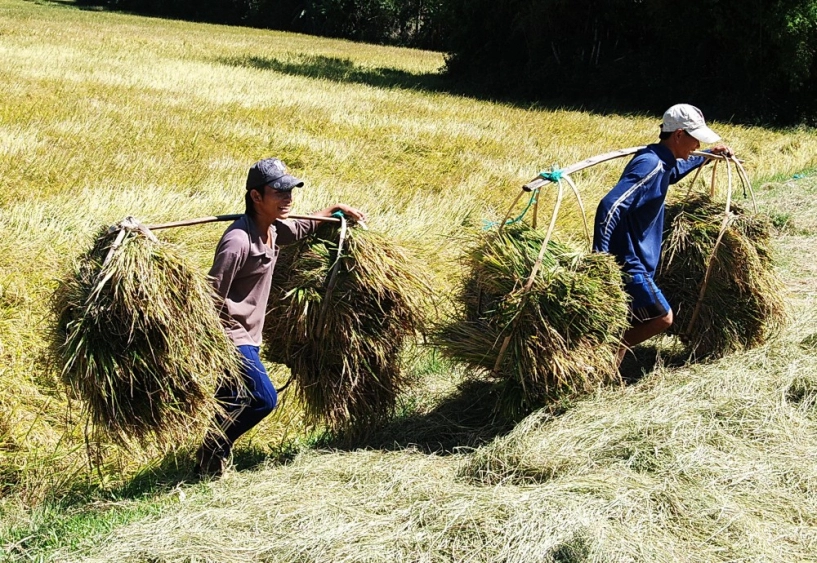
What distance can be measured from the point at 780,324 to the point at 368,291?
8.54 feet

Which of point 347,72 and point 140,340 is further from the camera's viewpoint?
point 347,72

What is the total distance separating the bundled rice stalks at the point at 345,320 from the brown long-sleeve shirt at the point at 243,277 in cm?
26

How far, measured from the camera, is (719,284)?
195 inches

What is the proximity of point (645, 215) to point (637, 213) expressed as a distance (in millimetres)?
53

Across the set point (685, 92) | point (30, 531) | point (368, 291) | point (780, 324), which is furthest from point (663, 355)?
point (685, 92)

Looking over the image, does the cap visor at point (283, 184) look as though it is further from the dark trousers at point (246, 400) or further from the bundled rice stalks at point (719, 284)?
the bundled rice stalks at point (719, 284)

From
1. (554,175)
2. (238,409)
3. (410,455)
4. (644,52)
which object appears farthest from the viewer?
(644,52)

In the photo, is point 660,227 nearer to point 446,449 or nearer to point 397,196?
point 446,449

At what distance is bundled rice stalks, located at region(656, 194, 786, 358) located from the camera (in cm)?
491

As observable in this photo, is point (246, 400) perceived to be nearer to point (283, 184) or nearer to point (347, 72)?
point (283, 184)

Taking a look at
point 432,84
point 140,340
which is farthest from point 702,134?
point 432,84

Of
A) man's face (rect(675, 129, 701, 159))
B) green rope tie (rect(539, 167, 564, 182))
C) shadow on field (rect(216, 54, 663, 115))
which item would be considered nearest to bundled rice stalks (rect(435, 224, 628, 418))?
green rope tie (rect(539, 167, 564, 182))

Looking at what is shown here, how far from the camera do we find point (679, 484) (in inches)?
135

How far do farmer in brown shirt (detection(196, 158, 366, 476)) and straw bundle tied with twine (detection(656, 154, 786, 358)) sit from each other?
241cm
